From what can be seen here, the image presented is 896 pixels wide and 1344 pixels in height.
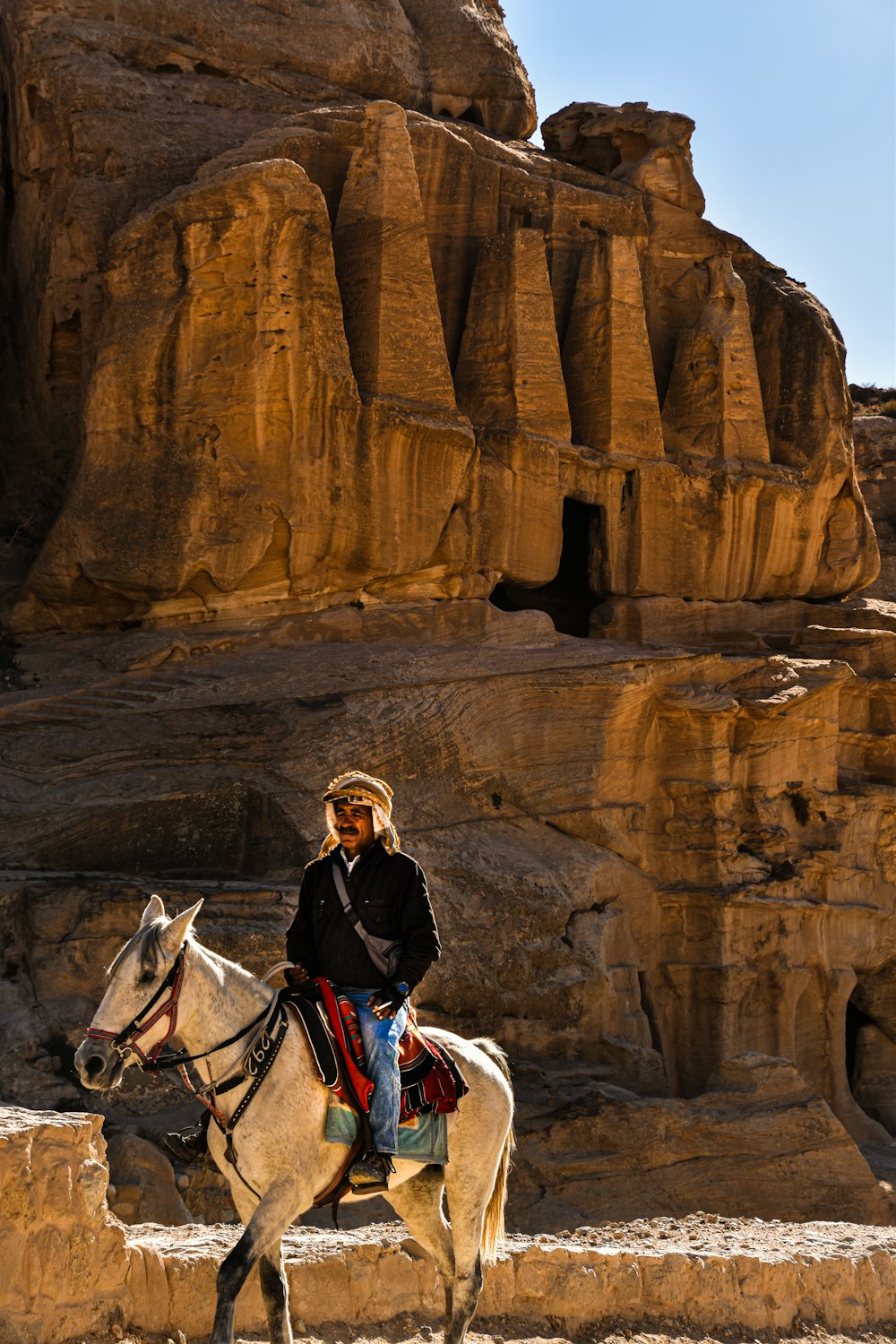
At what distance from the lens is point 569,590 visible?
2612 cm

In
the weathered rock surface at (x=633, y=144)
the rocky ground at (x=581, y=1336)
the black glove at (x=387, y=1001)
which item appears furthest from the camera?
the weathered rock surface at (x=633, y=144)

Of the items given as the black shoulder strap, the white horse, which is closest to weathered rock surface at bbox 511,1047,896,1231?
the white horse

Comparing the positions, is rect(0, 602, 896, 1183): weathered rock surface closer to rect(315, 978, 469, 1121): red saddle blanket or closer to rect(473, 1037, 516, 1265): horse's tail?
rect(473, 1037, 516, 1265): horse's tail

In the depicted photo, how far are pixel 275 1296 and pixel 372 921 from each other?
1878 mm

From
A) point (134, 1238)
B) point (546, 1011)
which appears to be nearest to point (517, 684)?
point (546, 1011)

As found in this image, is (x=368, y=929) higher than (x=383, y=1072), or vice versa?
(x=368, y=929)

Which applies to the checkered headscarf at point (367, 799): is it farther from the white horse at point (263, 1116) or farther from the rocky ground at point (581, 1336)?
the rocky ground at point (581, 1336)

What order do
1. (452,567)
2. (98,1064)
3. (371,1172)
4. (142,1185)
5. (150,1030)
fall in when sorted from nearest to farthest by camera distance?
1. (98,1064)
2. (150,1030)
3. (371,1172)
4. (142,1185)
5. (452,567)

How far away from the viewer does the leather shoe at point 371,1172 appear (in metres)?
8.63

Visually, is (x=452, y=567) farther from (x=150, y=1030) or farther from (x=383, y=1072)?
(x=150, y=1030)

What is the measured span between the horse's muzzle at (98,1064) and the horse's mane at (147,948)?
0.35m

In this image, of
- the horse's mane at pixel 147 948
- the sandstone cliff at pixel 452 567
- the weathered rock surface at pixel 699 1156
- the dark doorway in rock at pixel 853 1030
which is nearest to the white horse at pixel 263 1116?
the horse's mane at pixel 147 948

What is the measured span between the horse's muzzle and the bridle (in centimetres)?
3

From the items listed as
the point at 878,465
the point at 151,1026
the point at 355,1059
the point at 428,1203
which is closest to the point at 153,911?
the point at 151,1026
